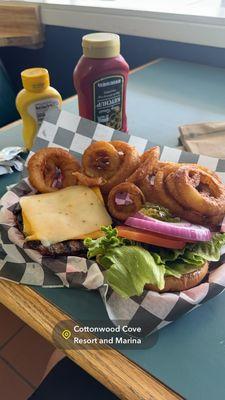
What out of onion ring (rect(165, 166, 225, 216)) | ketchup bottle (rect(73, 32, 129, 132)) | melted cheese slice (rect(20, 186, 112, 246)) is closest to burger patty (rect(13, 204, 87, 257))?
melted cheese slice (rect(20, 186, 112, 246))

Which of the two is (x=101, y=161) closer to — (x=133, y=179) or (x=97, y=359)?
(x=133, y=179)

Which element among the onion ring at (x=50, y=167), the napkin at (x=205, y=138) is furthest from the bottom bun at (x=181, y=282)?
the napkin at (x=205, y=138)

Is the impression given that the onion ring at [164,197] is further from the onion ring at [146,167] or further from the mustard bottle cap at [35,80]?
the mustard bottle cap at [35,80]

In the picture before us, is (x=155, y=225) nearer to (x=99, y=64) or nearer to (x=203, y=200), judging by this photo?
(x=203, y=200)

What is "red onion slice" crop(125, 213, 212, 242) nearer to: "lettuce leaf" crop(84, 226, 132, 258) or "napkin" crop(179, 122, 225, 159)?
"lettuce leaf" crop(84, 226, 132, 258)

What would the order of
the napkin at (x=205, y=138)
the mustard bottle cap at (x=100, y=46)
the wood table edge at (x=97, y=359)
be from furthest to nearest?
1. the napkin at (x=205, y=138)
2. the mustard bottle cap at (x=100, y=46)
3. the wood table edge at (x=97, y=359)

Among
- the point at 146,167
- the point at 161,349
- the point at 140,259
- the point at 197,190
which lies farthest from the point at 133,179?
the point at 161,349

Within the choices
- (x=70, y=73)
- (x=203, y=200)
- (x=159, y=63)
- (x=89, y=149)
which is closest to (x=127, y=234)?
(x=203, y=200)
